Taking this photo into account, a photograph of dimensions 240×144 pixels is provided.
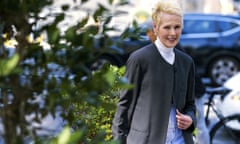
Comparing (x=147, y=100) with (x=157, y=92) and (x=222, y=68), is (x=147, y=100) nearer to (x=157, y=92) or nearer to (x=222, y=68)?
(x=157, y=92)

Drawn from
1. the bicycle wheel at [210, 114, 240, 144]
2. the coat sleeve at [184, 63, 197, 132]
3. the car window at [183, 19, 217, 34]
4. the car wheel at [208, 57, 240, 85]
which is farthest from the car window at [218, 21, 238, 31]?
the coat sleeve at [184, 63, 197, 132]

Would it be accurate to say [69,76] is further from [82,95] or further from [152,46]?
[152,46]

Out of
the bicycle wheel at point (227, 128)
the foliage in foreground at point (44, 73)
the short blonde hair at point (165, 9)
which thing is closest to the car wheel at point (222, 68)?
the bicycle wheel at point (227, 128)

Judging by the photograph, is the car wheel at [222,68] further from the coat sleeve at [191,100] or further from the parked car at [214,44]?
the coat sleeve at [191,100]

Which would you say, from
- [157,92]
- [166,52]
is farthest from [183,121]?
[166,52]

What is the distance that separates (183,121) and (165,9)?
631 millimetres

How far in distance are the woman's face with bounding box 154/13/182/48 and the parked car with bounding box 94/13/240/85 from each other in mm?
12253

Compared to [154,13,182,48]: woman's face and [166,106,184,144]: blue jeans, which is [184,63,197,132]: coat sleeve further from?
[154,13,182,48]: woman's face

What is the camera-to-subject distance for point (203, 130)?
23.0 ft

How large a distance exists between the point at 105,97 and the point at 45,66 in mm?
2596

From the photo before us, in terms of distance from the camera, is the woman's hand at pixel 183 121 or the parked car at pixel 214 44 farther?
the parked car at pixel 214 44

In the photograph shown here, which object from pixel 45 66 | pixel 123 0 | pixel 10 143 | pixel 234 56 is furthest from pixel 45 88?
pixel 234 56

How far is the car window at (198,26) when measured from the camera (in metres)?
16.2

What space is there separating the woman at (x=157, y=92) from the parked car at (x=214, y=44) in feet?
40.1
